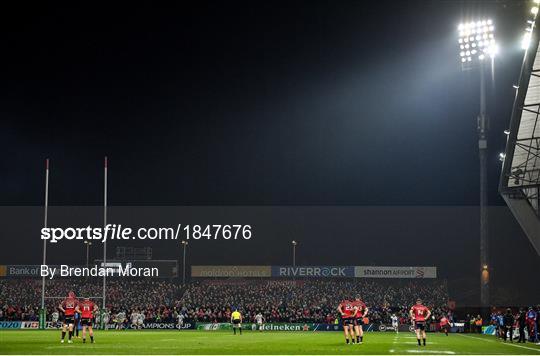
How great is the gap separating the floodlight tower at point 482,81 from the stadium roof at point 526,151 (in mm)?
2196

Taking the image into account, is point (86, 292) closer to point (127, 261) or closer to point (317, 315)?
point (127, 261)

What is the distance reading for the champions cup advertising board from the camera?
83.3 metres

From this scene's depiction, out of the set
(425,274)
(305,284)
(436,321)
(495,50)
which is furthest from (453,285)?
(495,50)

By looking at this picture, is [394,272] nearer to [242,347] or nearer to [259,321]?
[259,321]

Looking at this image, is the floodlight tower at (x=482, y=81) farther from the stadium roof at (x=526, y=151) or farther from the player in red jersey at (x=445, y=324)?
the player in red jersey at (x=445, y=324)

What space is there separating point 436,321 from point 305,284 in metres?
26.7

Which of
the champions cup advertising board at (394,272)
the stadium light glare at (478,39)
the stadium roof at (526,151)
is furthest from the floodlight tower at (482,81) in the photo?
the champions cup advertising board at (394,272)

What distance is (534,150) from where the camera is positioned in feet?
152

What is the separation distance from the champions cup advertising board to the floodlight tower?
31.9 metres

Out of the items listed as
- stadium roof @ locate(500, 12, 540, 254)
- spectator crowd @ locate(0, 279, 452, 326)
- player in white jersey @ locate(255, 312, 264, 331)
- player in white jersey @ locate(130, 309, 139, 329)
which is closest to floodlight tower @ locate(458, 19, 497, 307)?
stadium roof @ locate(500, 12, 540, 254)

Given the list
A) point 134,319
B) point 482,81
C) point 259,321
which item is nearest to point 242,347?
point 482,81

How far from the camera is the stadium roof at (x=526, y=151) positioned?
37281 millimetres

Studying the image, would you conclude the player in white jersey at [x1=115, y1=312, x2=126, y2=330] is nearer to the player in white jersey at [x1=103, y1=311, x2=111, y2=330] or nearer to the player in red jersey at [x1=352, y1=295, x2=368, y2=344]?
the player in white jersey at [x1=103, y1=311, x2=111, y2=330]

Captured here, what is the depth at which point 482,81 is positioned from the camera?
166ft
